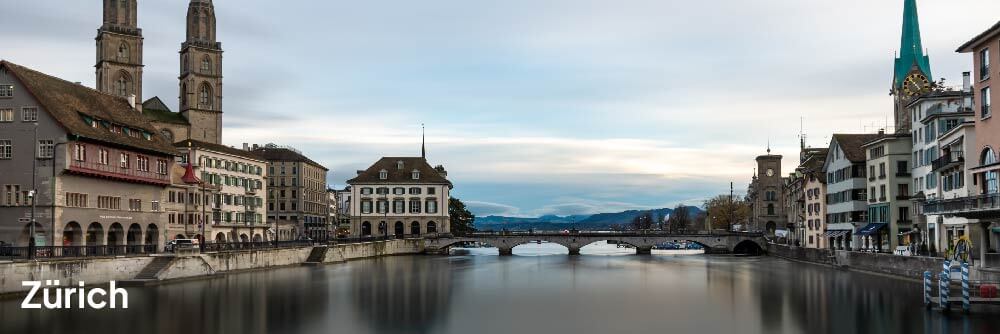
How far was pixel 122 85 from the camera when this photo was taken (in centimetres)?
12288

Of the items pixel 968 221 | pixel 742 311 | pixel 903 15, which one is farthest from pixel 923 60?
pixel 742 311

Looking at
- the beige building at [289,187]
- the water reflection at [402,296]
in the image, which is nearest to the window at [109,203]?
the water reflection at [402,296]

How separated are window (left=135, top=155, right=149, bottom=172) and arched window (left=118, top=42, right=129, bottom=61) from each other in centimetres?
5650

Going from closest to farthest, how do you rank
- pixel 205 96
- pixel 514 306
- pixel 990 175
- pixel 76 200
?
pixel 514 306
pixel 990 175
pixel 76 200
pixel 205 96

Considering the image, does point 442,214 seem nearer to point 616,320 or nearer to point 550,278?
point 550,278

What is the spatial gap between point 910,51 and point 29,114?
354 ft

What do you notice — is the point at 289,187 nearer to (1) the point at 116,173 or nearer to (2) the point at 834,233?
(1) the point at 116,173

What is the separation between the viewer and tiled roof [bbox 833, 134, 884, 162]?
91.6 metres

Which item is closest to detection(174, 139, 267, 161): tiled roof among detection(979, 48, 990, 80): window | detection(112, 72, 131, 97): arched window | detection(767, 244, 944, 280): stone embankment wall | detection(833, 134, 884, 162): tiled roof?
detection(112, 72, 131, 97): arched window

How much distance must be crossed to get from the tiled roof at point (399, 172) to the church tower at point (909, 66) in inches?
2535

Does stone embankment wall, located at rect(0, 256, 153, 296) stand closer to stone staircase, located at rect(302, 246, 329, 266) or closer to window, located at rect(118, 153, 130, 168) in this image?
window, located at rect(118, 153, 130, 168)

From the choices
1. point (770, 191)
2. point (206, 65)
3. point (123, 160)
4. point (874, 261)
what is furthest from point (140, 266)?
point (770, 191)

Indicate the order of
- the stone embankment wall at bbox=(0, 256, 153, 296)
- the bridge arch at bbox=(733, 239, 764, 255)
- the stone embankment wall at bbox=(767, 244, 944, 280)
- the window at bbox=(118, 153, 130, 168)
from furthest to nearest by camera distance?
1. the bridge arch at bbox=(733, 239, 764, 255)
2. the window at bbox=(118, 153, 130, 168)
3. the stone embankment wall at bbox=(767, 244, 944, 280)
4. the stone embankment wall at bbox=(0, 256, 153, 296)

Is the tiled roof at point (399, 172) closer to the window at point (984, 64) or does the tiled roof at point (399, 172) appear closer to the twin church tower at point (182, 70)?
the twin church tower at point (182, 70)
